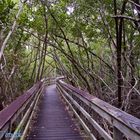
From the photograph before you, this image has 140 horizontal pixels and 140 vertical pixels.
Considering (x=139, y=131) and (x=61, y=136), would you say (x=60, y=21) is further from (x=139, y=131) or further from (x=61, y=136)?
(x=139, y=131)

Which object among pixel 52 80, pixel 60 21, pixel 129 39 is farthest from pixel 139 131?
pixel 52 80

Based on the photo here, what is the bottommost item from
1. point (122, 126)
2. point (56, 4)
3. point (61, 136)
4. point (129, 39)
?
point (61, 136)

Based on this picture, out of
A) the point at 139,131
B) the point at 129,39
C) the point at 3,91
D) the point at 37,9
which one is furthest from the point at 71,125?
the point at 37,9

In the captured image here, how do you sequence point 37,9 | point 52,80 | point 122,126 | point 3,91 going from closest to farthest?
point 122,126
point 3,91
point 37,9
point 52,80

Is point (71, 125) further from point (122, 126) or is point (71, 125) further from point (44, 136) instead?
point (122, 126)

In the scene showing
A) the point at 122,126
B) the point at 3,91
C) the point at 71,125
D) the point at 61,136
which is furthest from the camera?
the point at 3,91

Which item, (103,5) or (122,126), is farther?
(103,5)

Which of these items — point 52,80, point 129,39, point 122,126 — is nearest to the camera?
point 122,126

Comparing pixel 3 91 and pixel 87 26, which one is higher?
pixel 87 26

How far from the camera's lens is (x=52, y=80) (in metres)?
35.7

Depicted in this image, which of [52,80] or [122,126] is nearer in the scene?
[122,126]

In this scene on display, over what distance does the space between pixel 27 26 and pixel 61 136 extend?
5.96 m

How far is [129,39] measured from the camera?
10648mm

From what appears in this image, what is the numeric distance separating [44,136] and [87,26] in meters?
5.78
